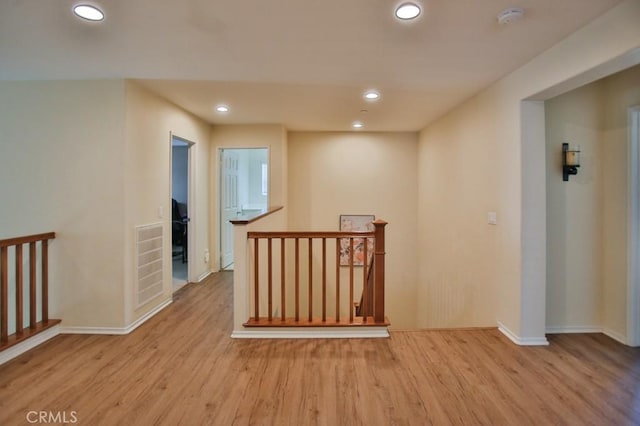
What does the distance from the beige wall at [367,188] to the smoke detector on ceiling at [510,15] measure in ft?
12.4

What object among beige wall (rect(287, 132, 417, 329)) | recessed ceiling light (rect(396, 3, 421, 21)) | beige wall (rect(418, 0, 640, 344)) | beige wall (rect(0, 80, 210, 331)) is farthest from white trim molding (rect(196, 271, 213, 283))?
recessed ceiling light (rect(396, 3, 421, 21))

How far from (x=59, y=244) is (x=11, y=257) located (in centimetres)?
42

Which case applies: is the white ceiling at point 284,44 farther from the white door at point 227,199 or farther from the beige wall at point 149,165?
the white door at point 227,199

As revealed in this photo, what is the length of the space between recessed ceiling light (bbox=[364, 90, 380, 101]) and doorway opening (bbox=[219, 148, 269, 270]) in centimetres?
207

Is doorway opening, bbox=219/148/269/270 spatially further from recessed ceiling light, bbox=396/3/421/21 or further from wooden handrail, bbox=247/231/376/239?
recessed ceiling light, bbox=396/3/421/21

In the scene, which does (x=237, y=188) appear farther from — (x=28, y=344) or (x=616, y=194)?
(x=616, y=194)

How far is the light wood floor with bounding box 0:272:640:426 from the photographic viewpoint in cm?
189

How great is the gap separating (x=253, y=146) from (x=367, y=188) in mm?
2187

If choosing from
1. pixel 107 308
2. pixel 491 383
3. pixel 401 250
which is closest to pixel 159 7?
pixel 107 308

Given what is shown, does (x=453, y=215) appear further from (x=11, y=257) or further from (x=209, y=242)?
(x=11, y=257)

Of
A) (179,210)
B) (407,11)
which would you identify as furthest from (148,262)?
(179,210)

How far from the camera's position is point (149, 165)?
11.1 feet

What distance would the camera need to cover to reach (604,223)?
293 cm

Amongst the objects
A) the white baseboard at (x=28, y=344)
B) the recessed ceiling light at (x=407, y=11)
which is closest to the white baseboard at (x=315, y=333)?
the white baseboard at (x=28, y=344)
